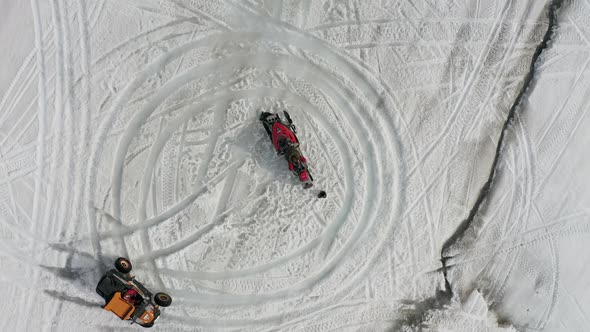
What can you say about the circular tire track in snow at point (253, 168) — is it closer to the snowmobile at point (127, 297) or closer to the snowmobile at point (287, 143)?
the snowmobile at point (287, 143)

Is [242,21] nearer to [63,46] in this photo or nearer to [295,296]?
[63,46]

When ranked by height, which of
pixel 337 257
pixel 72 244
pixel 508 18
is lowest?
pixel 72 244

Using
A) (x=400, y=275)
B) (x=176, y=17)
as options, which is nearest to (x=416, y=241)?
(x=400, y=275)

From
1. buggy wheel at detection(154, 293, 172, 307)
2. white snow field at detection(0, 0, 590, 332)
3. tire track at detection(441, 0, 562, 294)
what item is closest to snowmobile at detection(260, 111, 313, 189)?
white snow field at detection(0, 0, 590, 332)

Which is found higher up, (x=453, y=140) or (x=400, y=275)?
(x=453, y=140)

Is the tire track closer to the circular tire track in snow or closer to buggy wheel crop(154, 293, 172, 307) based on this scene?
the circular tire track in snow

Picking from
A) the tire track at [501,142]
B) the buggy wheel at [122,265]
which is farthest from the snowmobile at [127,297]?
the tire track at [501,142]

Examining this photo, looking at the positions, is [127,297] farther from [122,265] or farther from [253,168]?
[253,168]
